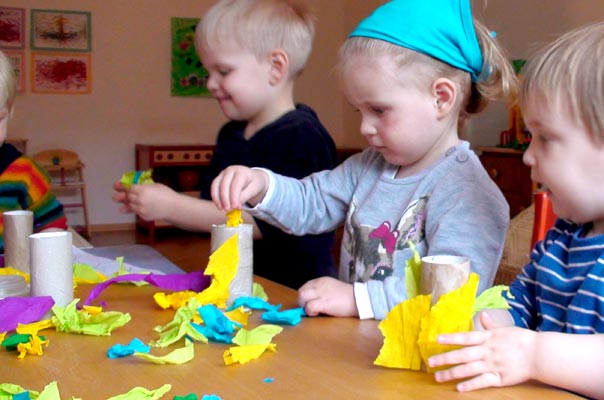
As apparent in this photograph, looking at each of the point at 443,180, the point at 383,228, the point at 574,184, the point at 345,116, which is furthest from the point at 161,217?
the point at 345,116

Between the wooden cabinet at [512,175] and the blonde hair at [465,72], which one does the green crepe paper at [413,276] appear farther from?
the wooden cabinet at [512,175]

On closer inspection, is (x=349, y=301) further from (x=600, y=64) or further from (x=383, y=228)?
(x=600, y=64)

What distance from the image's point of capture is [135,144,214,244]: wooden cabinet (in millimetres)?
5723

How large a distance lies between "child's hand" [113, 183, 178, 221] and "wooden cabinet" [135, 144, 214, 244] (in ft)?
14.2

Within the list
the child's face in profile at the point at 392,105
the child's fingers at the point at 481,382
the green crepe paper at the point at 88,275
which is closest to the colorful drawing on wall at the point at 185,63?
the green crepe paper at the point at 88,275

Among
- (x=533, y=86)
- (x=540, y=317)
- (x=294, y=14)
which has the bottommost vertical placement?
(x=540, y=317)

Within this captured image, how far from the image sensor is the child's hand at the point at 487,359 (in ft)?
2.36

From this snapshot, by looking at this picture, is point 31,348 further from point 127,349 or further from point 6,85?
point 6,85

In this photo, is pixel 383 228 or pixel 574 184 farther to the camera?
pixel 383 228

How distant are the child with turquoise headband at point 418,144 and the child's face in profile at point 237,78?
1.59 ft

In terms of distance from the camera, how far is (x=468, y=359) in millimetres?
725

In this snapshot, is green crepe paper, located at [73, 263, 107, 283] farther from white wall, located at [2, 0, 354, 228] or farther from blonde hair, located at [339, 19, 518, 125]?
white wall, located at [2, 0, 354, 228]

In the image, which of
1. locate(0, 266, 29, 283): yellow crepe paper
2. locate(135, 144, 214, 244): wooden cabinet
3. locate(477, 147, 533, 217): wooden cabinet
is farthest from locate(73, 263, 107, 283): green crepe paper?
locate(135, 144, 214, 244): wooden cabinet

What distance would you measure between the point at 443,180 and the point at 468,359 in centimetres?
48
